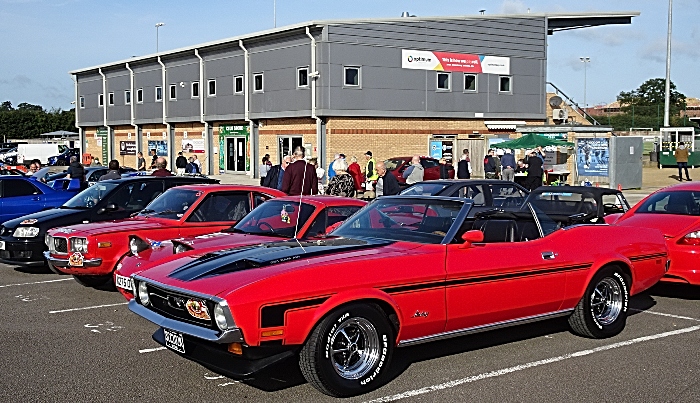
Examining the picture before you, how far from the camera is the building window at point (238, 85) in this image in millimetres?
38156

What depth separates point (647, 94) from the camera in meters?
97.2

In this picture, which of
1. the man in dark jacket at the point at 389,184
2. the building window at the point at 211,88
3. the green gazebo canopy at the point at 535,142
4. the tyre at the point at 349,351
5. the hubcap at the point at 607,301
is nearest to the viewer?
the tyre at the point at 349,351

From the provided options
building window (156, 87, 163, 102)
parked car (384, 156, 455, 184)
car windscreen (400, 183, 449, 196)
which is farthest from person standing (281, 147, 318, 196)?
building window (156, 87, 163, 102)

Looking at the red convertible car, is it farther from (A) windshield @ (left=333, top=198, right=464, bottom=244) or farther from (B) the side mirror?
(B) the side mirror

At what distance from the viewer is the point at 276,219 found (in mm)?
9266

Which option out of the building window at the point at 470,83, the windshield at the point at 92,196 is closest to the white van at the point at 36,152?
the building window at the point at 470,83

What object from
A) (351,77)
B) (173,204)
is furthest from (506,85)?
(173,204)

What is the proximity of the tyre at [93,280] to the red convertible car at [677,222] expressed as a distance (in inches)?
249

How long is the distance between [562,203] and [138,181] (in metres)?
6.55

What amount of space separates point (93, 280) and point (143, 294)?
174 inches

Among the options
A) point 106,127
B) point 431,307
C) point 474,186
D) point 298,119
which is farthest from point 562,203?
point 106,127

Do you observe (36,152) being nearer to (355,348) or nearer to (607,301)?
(607,301)

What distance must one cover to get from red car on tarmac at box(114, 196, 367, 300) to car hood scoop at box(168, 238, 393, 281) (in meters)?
1.73

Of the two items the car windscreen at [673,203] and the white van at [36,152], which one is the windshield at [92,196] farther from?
the white van at [36,152]
